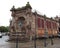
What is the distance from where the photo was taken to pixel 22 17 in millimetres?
35906

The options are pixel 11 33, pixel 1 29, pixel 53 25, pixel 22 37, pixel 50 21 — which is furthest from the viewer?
pixel 1 29

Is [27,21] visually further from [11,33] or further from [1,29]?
[1,29]

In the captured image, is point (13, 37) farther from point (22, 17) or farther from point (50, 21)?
point (50, 21)

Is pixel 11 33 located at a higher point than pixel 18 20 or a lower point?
lower

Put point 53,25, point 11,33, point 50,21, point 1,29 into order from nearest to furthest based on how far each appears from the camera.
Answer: point 11,33 < point 50,21 < point 53,25 < point 1,29

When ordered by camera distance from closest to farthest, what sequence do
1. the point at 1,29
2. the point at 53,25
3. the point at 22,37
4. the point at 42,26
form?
the point at 22,37 → the point at 42,26 → the point at 53,25 → the point at 1,29

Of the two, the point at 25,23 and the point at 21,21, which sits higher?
the point at 21,21

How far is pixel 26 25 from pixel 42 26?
7.15 metres

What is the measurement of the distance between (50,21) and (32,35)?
12.7 meters

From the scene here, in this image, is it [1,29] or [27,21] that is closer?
[27,21]

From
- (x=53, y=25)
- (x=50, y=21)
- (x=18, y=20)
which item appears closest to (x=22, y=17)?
(x=18, y=20)

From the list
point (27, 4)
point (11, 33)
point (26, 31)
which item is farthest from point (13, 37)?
point (27, 4)

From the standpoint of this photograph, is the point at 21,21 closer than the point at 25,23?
No

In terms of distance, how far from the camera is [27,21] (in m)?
34.6
